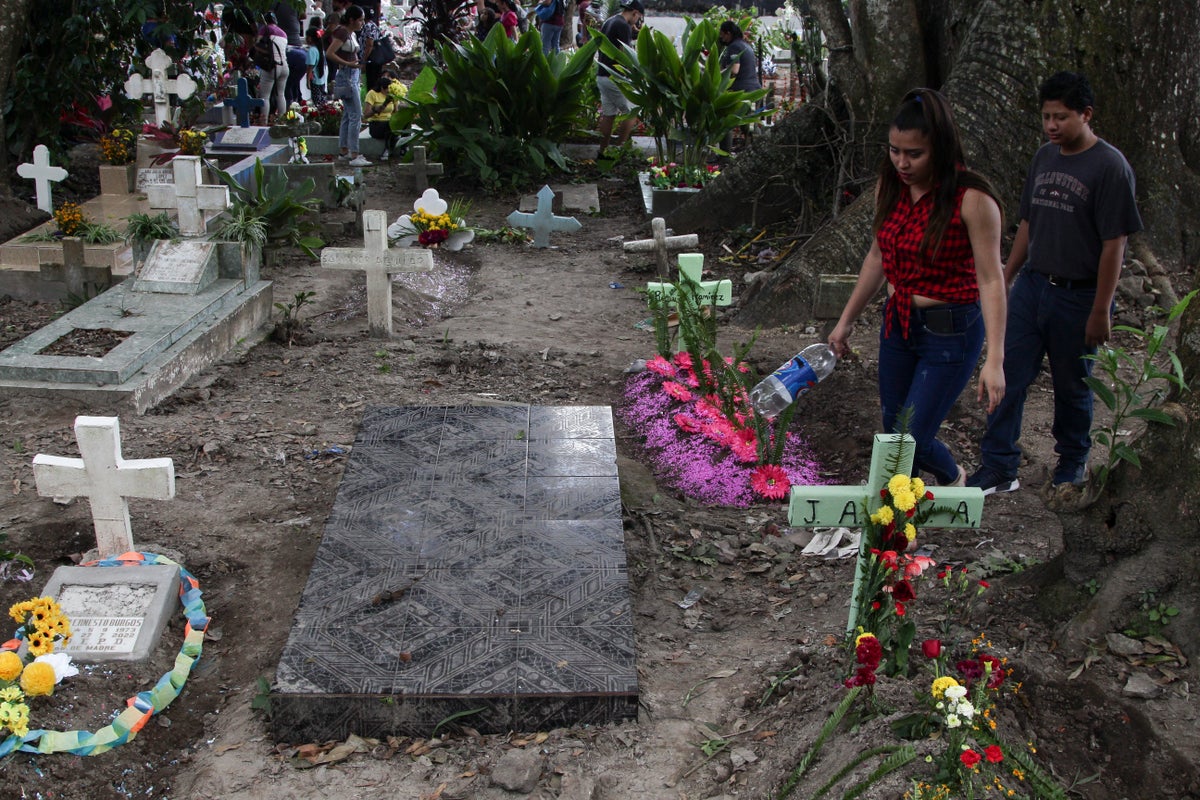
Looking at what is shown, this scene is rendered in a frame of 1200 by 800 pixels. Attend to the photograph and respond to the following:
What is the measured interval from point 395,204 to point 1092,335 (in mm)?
7895

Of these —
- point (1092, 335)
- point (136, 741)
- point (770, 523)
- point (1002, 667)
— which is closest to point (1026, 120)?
point (1092, 335)

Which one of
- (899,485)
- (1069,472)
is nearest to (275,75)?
(1069,472)

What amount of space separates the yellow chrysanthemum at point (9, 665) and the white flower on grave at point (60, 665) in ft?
0.42

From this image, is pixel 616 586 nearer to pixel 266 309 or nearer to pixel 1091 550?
pixel 1091 550

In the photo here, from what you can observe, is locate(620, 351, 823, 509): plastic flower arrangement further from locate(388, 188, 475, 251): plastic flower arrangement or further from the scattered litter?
locate(388, 188, 475, 251): plastic flower arrangement

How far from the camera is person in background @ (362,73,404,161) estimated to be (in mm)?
12547

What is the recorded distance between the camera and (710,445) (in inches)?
192

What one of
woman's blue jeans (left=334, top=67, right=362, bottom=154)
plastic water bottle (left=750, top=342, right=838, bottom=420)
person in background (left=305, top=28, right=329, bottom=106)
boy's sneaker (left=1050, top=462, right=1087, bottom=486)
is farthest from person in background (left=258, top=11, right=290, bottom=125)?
boy's sneaker (left=1050, top=462, right=1087, bottom=486)

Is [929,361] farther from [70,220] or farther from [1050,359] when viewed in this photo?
[70,220]

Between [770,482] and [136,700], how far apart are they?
255cm

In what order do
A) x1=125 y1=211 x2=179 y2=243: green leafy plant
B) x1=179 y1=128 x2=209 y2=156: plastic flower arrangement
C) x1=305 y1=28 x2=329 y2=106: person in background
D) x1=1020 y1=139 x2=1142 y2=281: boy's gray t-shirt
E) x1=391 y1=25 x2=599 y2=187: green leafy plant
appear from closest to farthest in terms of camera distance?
1. x1=1020 y1=139 x2=1142 y2=281: boy's gray t-shirt
2. x1=125 y1=211 x2=179 y2=243: green leafy plant
3. x1=179 y1=128 x2=209 y2=156: plastic flower arrangement
4. x1=391 y1=25 x2=599 y2=187: green leafy plant
5. x1=305 y1=28 x2=329 y2=106: person in background

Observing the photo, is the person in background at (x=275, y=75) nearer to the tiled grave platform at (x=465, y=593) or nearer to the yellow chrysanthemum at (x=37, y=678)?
the tiled grave platform at (x=465, y=593)

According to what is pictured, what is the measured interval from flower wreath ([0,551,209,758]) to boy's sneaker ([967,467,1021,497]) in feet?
9.43

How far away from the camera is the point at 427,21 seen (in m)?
18.5
